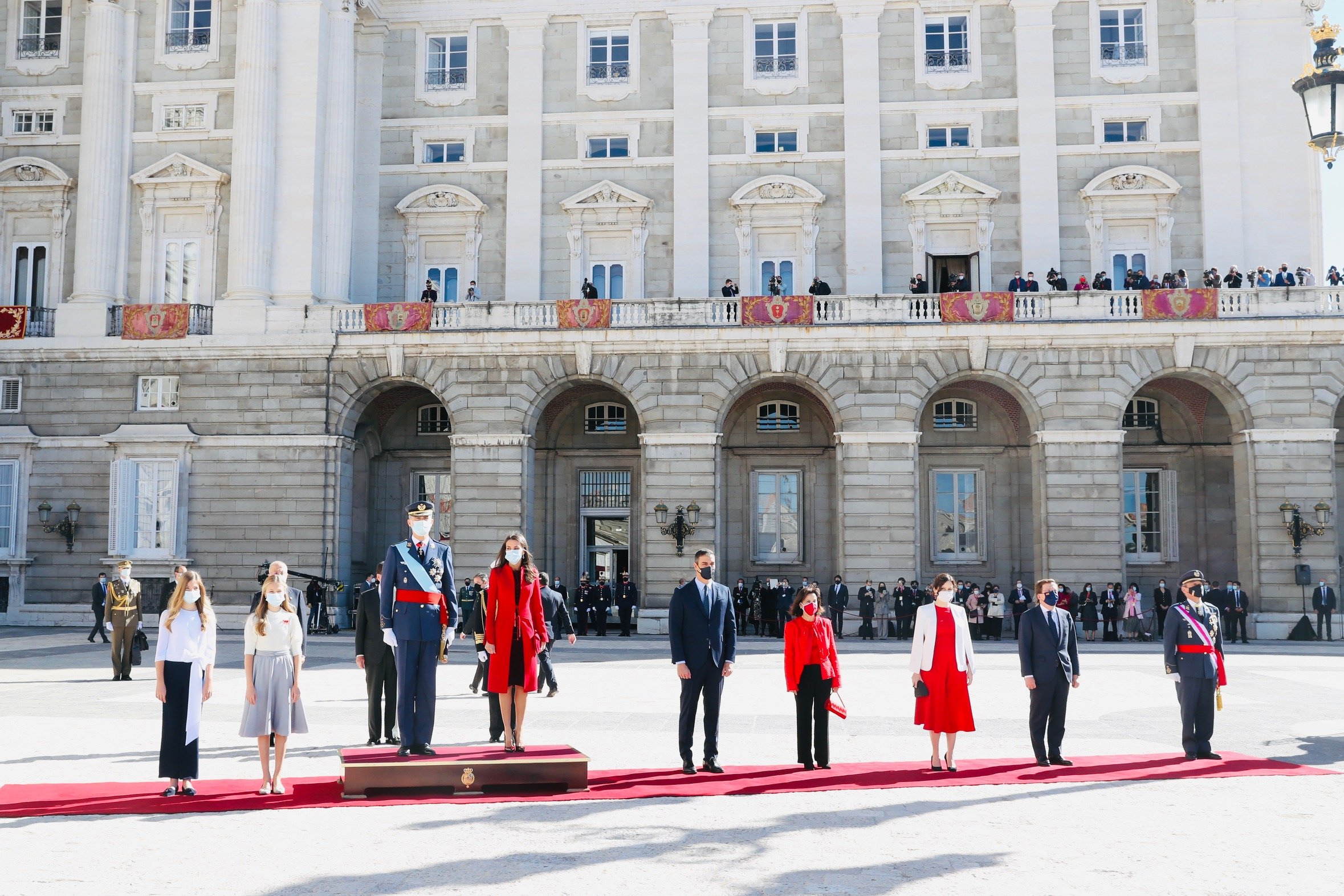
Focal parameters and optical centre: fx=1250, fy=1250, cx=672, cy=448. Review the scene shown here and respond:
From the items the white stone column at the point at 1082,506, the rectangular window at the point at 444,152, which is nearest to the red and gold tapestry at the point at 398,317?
the rectangular window at the point at 444,152

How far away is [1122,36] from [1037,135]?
13.8 ft

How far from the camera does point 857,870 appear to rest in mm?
8422

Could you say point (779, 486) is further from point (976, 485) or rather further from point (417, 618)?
point (417, 618)

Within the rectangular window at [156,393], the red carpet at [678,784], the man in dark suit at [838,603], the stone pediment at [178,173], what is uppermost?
the stone pediment at [178,173]

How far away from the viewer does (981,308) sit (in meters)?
34.0

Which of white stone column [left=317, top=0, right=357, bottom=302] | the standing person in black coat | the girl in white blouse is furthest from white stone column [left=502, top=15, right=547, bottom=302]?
the girl in white blouse

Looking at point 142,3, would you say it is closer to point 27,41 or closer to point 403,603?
point 27,41

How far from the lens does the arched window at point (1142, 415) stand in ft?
121

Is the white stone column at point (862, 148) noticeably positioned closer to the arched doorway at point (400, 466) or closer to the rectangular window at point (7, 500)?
the arched doorway at point (400, 466)

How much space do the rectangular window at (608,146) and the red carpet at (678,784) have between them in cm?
2837

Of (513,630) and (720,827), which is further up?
(513,630)

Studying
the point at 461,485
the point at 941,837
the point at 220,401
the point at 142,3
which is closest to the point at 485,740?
the point at 941,837

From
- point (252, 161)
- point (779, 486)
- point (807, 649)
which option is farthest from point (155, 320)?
point (807, 649)

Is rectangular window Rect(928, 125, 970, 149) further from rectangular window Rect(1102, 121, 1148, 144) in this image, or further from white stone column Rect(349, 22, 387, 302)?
white stone column Rect(349, 22, 387, 302)
